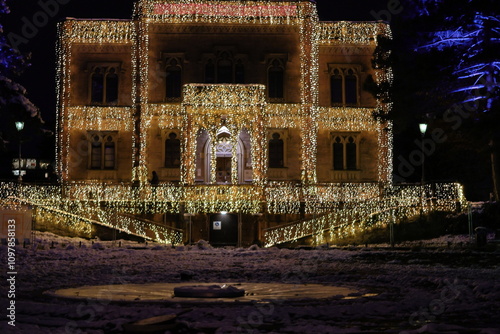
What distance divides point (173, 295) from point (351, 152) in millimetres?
30892

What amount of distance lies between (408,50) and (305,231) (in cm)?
1019

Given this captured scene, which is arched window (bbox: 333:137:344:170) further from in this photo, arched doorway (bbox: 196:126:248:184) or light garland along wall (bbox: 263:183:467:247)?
light garland along wall (bbox: 263:183:467:247)

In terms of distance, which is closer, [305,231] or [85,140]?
[305,231]

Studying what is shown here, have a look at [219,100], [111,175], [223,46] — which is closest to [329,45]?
[223,46]

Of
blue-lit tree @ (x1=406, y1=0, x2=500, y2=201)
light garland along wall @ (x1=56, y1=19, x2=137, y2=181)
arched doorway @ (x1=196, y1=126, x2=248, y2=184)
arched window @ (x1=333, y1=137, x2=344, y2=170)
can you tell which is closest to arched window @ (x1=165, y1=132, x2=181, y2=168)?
arched doorway @ (x1=196, y1=126, x2=248, y2=184)

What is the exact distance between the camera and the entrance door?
39.3m

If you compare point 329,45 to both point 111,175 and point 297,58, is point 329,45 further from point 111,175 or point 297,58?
point 111,175

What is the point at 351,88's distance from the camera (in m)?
40.4

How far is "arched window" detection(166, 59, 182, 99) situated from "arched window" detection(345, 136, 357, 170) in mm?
10666

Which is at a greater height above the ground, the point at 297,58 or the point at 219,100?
the point at 297,58

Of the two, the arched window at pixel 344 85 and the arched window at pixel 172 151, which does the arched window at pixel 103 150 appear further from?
the arched window at pixel 344 85

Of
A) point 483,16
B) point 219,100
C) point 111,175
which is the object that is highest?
point 483,16

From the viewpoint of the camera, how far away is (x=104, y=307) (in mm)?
8656

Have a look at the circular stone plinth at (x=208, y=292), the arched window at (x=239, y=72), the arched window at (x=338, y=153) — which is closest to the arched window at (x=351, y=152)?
the arched window at (x=338, y=153)
